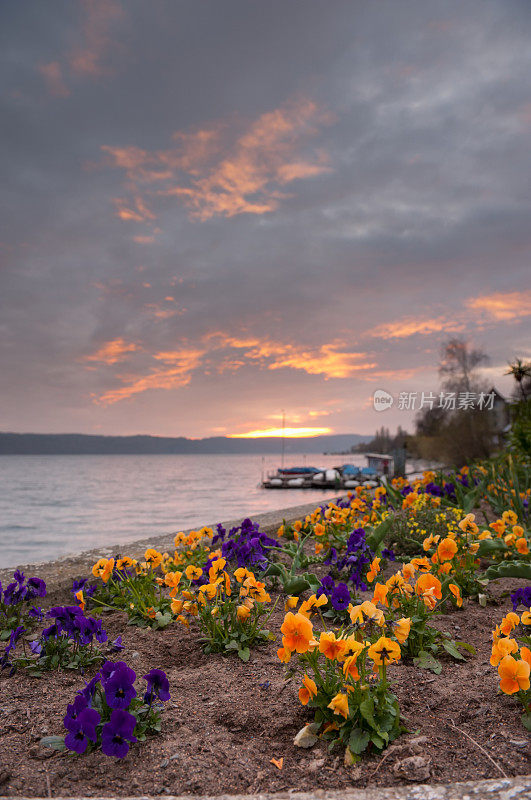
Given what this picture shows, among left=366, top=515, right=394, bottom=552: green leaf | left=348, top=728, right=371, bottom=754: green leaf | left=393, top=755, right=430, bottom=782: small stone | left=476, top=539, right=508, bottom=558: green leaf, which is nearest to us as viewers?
left=393, top=755, right=430, bottom=782: small stone

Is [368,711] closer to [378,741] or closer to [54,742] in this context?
[378,741]

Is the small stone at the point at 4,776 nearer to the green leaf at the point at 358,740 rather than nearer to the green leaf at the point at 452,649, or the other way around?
the green leaf at the point at 358,740

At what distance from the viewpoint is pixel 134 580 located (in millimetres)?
2982

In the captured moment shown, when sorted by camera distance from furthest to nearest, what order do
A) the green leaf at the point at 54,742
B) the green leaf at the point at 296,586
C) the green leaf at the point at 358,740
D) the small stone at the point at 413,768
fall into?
the green leaf at the point at 296,586 < the green leaf at the point at 54,742 < the green leaf at the point at 358,740 < the small stone at the point at 413,768

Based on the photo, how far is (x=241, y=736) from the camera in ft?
5.32

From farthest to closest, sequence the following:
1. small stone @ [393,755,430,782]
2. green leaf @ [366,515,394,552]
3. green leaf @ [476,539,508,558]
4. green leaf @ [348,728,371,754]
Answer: green leaf @ [366,515,394,552] < green leaf @ [476,539,508,558] < green leaf @ [348,728,371,754] < small stone @ [393,755,430,782]

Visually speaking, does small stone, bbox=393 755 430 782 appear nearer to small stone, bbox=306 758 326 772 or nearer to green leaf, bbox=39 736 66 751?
small stone, bbox=306 758 326 772

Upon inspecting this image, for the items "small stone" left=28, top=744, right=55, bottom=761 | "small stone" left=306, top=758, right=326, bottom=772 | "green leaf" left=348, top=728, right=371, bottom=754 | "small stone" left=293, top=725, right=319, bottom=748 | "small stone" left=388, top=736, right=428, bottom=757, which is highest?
"green leaf" left=348, top=728, right=371, bottom=754

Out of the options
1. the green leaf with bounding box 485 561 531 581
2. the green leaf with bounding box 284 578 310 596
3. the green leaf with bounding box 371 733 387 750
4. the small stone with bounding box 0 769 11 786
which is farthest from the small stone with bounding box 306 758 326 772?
the green leaf with bounding box 485 561 531 581

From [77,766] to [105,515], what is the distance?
24743mm

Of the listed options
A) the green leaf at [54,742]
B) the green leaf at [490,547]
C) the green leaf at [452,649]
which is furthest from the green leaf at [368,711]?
the green leaf at [490,547]

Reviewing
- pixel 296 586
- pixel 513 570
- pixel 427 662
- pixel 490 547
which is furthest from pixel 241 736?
pixel 490 547

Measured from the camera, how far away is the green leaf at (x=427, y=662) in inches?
78.7

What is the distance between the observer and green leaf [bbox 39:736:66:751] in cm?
156
